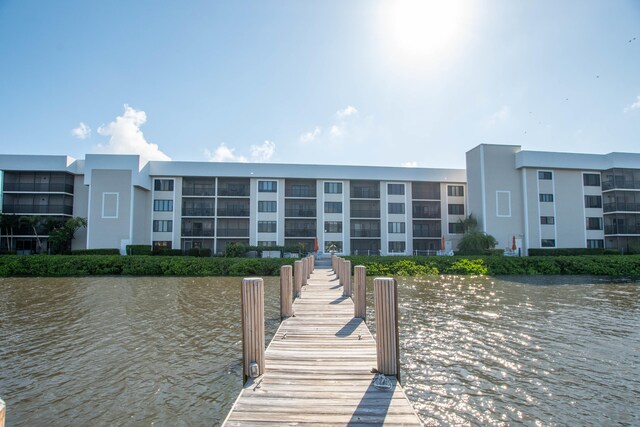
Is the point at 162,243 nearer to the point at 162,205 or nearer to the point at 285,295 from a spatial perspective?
the point at 162,205

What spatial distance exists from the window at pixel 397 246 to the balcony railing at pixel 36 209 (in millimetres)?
36767

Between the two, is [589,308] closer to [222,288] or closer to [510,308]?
[510,308]

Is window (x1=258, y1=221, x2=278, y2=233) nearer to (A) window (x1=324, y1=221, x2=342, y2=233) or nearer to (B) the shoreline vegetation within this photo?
(A) window (x1=324, y1=221, x2=342, y2=233)

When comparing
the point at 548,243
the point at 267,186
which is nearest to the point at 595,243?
the point at 548,243

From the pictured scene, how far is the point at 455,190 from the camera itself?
144 ft

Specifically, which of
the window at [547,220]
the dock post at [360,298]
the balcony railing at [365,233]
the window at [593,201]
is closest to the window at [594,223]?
the window at [593,201]

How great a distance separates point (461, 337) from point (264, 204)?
107 ft

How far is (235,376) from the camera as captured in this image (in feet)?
24.7

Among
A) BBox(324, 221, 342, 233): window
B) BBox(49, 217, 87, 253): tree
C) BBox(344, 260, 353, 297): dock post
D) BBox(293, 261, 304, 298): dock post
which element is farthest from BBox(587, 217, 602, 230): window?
BBox(49, 217, 87, 253): tree

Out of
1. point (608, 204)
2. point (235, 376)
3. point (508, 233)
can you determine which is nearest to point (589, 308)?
point (235, 376)

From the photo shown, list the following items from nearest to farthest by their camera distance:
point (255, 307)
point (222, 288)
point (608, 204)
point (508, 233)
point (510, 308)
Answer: point (255, 307), point (510, 308), point (222, 288), point (508, 233), point (608, 204)

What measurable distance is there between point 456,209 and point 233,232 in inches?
1063

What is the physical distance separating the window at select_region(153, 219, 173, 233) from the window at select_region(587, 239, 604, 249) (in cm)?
4643

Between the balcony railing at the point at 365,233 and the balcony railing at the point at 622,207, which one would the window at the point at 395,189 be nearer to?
the balcony railing at the point at 365,233
